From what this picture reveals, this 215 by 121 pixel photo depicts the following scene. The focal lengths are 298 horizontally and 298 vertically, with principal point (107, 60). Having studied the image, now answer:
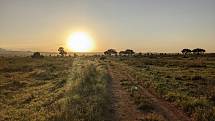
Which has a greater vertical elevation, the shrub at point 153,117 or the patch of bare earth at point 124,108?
the shrub at point 153,117

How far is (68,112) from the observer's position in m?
14.5

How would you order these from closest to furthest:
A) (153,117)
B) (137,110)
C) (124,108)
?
1. (153,117)
2. (137,110)
3. (124,108)

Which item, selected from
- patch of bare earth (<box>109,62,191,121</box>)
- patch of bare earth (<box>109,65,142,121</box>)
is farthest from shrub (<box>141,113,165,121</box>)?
patch of bare earth (<box>109,65,142,121</box>)

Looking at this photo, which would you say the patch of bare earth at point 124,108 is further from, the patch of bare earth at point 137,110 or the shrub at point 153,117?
the shrub at point 153,117

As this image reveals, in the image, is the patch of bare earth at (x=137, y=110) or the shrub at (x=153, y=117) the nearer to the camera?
the shrub at (x=153, y=117)

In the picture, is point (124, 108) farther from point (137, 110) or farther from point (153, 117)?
point (153, 117)

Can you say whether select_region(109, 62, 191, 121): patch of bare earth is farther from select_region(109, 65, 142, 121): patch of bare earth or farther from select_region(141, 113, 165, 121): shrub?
select_region(141, 113, 165, 121): shrub

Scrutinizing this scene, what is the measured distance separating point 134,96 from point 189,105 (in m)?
4.77

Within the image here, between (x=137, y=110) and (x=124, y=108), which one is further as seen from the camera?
(x=124, y=108)

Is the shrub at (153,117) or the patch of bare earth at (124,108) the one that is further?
the patch of bare earth at (124,108)

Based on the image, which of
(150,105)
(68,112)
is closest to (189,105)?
(150,105)

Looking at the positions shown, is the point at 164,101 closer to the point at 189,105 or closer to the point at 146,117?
the point at 189,105

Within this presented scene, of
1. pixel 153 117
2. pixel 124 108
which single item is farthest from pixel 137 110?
pixel 153 117

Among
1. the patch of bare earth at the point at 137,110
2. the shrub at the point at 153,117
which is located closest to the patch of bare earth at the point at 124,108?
the patch of bare earth at the point at 137,110
